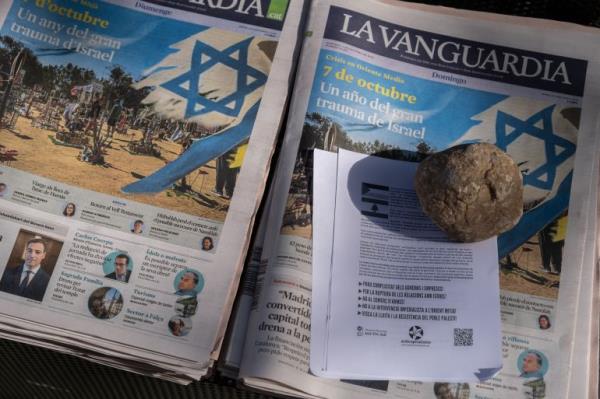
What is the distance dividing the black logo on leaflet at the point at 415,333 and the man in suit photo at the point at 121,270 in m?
0.35

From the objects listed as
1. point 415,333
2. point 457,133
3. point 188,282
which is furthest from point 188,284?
point 457,133

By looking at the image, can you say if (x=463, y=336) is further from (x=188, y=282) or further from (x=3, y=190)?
(x=3, y=190)

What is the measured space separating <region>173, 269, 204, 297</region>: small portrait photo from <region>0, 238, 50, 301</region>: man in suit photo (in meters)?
0.16

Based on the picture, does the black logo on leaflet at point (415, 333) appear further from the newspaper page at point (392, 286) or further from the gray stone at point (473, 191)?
the gray stone at point (473, 191)

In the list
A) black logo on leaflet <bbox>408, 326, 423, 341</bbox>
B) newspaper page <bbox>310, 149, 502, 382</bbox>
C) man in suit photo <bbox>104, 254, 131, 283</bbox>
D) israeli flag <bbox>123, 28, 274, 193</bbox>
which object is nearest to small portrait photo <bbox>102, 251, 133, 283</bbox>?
man in suit photo <bbox>104, 254, 131, 283</bbox>

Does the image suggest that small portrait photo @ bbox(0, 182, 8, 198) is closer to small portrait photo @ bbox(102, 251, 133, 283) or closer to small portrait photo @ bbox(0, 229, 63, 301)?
small portrait photo @ bbox(0, 229, 63, 301)

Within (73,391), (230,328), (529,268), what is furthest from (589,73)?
(73,391)

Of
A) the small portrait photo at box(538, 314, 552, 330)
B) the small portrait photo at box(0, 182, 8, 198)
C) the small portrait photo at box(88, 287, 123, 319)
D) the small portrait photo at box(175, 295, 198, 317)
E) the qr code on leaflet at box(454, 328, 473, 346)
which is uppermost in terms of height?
the small portrait photo at box(0, 182, 8, 198)

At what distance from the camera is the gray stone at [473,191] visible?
574 millimetres

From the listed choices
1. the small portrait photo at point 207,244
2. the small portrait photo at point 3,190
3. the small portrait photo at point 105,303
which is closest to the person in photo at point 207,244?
the small portrait photo at point 207,244

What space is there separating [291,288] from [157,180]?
0.75ft

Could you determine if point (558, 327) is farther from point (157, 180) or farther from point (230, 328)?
point (157, 180)

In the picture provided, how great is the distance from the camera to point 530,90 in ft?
2.21

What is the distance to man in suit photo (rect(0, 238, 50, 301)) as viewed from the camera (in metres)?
0.58
